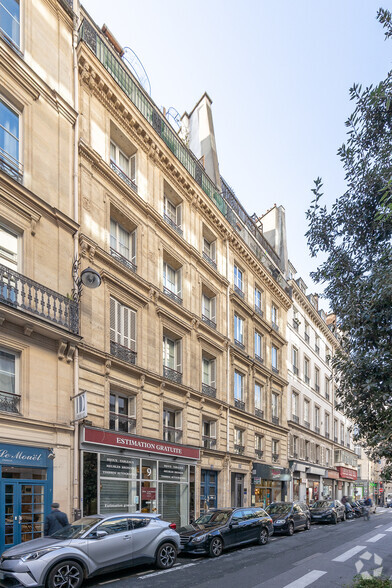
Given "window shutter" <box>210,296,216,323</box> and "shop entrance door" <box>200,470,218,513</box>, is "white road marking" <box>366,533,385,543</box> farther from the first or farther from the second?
"window shutter" <box>210,296,216,323</box>

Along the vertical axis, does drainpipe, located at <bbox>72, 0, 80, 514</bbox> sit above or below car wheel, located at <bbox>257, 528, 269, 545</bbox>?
above

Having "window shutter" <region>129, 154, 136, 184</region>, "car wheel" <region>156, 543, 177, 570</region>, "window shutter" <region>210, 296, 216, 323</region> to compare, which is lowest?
"car wheel" <region>156, 543, 177, 570</region>

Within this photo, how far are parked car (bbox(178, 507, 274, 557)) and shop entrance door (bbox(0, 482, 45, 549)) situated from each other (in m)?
4.00

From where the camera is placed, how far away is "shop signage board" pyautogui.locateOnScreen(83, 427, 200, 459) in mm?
15828

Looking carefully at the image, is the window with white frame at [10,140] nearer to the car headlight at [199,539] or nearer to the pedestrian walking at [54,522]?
the pedestrian walking at [54,522]

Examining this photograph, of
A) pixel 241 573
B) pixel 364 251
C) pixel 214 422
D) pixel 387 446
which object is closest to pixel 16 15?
pixel 364 251

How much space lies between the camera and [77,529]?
35.7ft

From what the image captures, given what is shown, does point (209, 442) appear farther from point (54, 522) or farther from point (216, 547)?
point (54, 522)

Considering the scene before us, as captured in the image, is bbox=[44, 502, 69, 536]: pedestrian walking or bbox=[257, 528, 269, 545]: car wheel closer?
bbox=[44, 502, 69, 536]: pedestrian walking

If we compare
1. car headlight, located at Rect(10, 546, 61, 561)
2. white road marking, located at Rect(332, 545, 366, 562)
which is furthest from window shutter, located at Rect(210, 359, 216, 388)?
car headlight, located at Rect(10, 546, 61, 561)

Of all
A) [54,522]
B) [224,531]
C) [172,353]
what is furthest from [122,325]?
[224,531]

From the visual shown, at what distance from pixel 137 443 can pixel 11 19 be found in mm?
14088

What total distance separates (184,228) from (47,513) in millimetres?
13724

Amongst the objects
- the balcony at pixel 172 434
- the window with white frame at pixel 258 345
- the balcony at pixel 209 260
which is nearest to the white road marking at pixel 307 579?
the balcony at pixel 172 434
